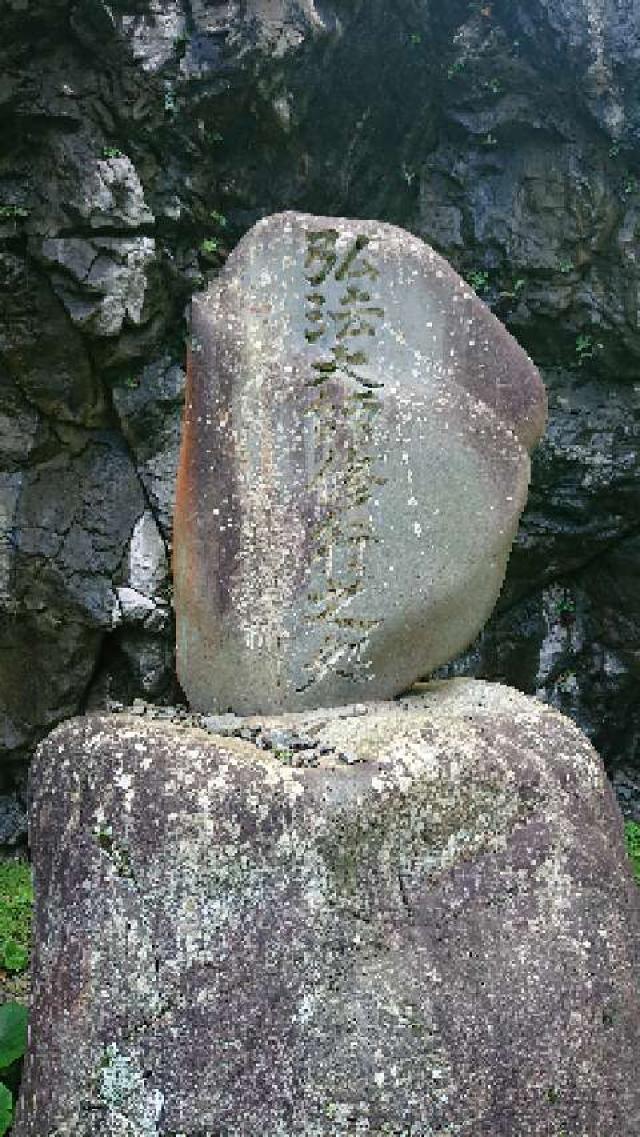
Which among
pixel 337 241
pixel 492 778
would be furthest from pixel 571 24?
pixel 492 778

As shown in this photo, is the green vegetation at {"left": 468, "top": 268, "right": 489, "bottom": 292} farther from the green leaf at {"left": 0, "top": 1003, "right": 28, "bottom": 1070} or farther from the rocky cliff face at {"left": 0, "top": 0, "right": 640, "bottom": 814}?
the green leaf at {"left": 0, "top": 1003, "right": 28, "bottom": 1070}

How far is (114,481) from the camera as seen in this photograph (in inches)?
246

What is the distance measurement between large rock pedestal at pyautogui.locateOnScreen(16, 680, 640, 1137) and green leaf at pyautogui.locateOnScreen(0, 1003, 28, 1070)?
990mm

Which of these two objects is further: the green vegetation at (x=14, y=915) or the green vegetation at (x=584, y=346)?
the green vegetation at (x=584, y=346)

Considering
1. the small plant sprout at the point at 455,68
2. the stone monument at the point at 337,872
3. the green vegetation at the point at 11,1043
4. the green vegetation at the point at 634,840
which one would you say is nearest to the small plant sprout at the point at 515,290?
the small plant sprout at the point at 455,68

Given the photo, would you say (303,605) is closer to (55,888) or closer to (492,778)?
(492,778)

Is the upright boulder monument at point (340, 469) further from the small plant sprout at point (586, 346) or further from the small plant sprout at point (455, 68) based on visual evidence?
the small plant sprout at point (455, 68)

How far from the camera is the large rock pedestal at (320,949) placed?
166 centimetres

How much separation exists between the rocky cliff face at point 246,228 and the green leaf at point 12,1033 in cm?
345

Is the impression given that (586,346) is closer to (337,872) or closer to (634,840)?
(634,840)

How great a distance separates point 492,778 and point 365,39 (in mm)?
5322

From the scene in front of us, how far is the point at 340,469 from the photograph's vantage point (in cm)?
230

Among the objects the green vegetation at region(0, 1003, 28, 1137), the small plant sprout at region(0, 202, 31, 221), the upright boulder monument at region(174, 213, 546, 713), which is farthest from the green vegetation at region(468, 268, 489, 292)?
the green vegetation at region(0, 1003, 28, 1137)

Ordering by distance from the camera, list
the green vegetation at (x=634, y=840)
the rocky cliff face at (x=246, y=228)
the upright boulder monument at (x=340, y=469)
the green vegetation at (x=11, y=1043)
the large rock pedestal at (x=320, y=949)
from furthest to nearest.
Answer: the green vegetation at (x=634, y=840) < the rocky cliff face at (x=246, y=228) < the green vegetation at (x=11, y=1043) < the upright boulder monument at (x=340, y=469) < the large rock pedestal at (x=320, y=949)
